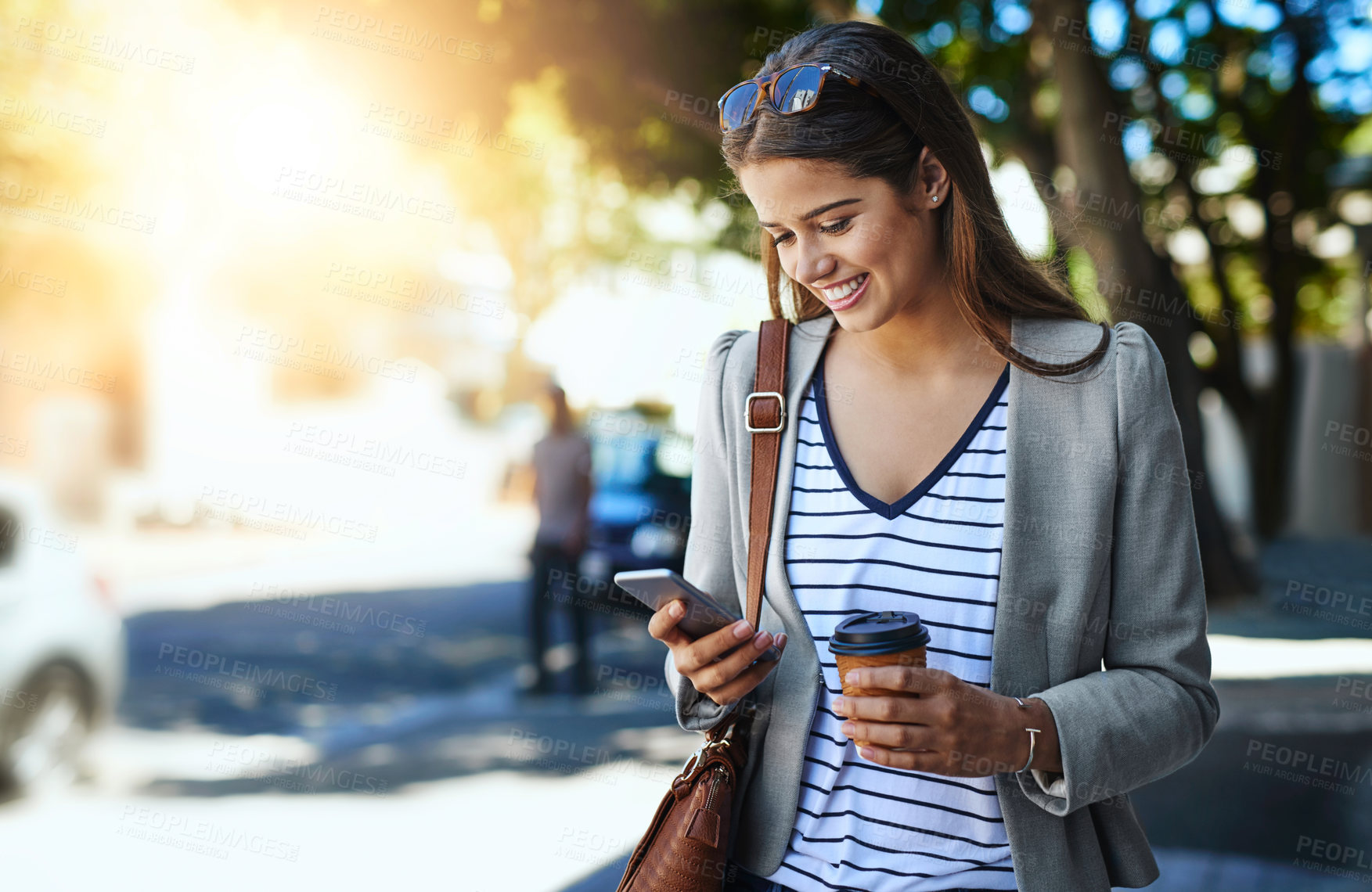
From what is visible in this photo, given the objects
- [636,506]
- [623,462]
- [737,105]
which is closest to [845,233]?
[737,105]

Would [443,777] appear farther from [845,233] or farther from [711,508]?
[845,233]

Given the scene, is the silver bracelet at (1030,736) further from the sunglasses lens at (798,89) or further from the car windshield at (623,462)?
the car windshield at (623,462)

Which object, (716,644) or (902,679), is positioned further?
(716,644)

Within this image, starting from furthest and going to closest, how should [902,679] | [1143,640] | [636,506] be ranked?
[636,506], [1143,640], [902,679]

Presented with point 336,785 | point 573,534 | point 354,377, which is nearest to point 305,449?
point 354,377

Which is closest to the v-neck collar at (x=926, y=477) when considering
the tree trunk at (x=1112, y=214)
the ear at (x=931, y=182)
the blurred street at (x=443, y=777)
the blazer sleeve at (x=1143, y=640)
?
the blazer sleeve at (x=1143, y=640)

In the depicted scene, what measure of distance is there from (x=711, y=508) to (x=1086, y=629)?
1.97ft

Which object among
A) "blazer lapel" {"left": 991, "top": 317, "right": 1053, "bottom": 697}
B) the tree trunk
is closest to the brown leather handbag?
"blazer lapel" {"left": 991, "top": 317, "right": 1053, "bottom": 697}

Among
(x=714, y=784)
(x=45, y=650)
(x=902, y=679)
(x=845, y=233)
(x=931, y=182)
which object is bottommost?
(x=45, y=650)

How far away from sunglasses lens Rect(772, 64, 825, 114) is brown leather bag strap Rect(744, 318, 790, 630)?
1.22 feet

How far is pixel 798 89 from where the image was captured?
5.49 ft

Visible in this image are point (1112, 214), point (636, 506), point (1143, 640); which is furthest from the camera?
point (636, 506)

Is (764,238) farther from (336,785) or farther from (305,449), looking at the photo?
(305,449)

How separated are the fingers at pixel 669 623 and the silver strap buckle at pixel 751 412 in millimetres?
324
